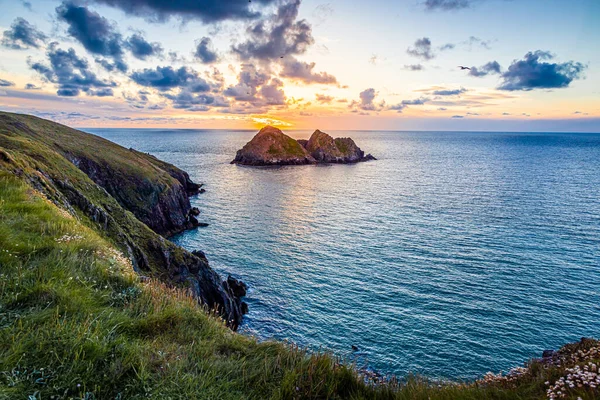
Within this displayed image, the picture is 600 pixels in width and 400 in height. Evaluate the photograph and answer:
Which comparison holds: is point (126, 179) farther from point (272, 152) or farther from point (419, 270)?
point (272, 152)

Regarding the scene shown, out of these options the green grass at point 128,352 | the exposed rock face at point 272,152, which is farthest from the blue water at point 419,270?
the exposed rock face at point 272,152

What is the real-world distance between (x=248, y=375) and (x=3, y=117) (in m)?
88.8

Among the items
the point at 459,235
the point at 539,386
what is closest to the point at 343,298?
the point at 459,235

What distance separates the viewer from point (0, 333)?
20.3 feet

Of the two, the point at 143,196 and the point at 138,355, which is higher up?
the point at 138,355

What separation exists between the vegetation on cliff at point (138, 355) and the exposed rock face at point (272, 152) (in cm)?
17033

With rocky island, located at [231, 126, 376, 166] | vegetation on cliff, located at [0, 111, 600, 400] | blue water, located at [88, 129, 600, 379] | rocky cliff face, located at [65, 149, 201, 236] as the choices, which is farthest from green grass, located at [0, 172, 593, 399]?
rocky island, located at [231, 126, 376, 166]

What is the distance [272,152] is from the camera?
18450 centimetres

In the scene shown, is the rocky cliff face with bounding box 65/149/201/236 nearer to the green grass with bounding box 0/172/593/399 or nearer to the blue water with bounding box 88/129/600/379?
the blue water with bounding box 88/129/600/379

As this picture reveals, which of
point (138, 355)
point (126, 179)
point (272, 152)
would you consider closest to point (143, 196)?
point (126, 179)

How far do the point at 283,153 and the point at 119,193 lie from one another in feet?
413

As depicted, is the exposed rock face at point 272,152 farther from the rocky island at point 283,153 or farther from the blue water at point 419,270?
the blue water at point 419,270

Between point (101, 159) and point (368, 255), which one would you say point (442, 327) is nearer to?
point (368, 255)

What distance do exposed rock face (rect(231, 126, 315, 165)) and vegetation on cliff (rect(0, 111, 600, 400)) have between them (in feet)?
559
